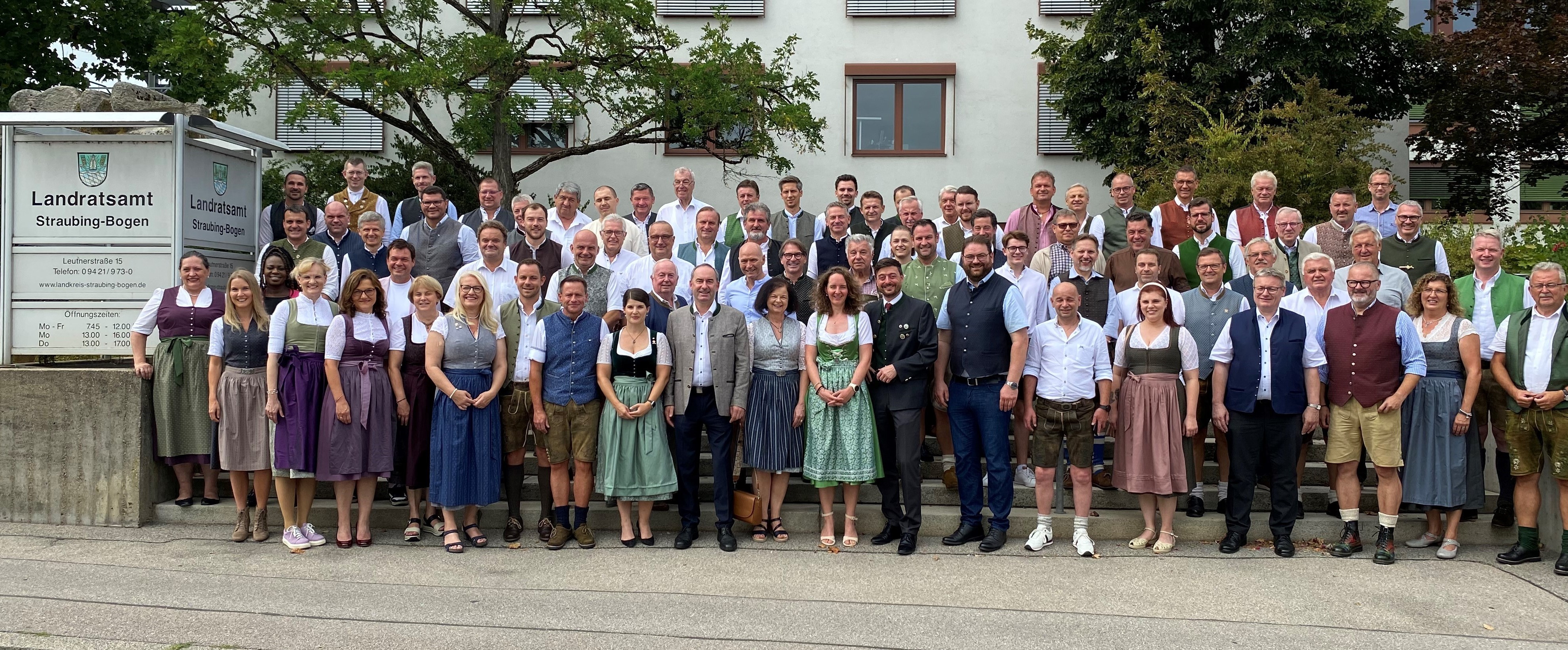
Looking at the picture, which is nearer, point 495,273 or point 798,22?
point 495,273

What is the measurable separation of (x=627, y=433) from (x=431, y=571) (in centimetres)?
139

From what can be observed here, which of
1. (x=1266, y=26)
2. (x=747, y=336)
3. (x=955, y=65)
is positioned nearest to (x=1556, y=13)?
(x=1266, y=26)

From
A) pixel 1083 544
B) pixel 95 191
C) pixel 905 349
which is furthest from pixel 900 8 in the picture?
pixel 1083 544

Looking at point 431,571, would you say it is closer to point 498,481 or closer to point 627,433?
point 498,481

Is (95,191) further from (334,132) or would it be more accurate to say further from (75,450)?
(334,132)

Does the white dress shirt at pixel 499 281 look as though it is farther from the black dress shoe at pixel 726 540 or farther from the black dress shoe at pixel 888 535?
the black dress shoe at pixel 888 535

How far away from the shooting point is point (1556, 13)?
14797 millimetres

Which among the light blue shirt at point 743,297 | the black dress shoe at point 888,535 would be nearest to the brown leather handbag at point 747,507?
the black dress shoe at point 888,535

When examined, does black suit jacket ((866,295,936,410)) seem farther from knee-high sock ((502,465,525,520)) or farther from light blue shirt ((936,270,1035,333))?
knee-high sock ((502,465,525,520))

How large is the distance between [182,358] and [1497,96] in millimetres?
16003

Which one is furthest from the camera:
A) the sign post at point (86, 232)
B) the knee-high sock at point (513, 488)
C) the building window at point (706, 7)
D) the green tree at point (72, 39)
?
the building window at point (706, 7)

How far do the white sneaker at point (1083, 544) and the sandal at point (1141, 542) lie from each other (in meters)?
0.26

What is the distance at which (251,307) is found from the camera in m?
7.14

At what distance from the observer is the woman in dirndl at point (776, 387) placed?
707cm
